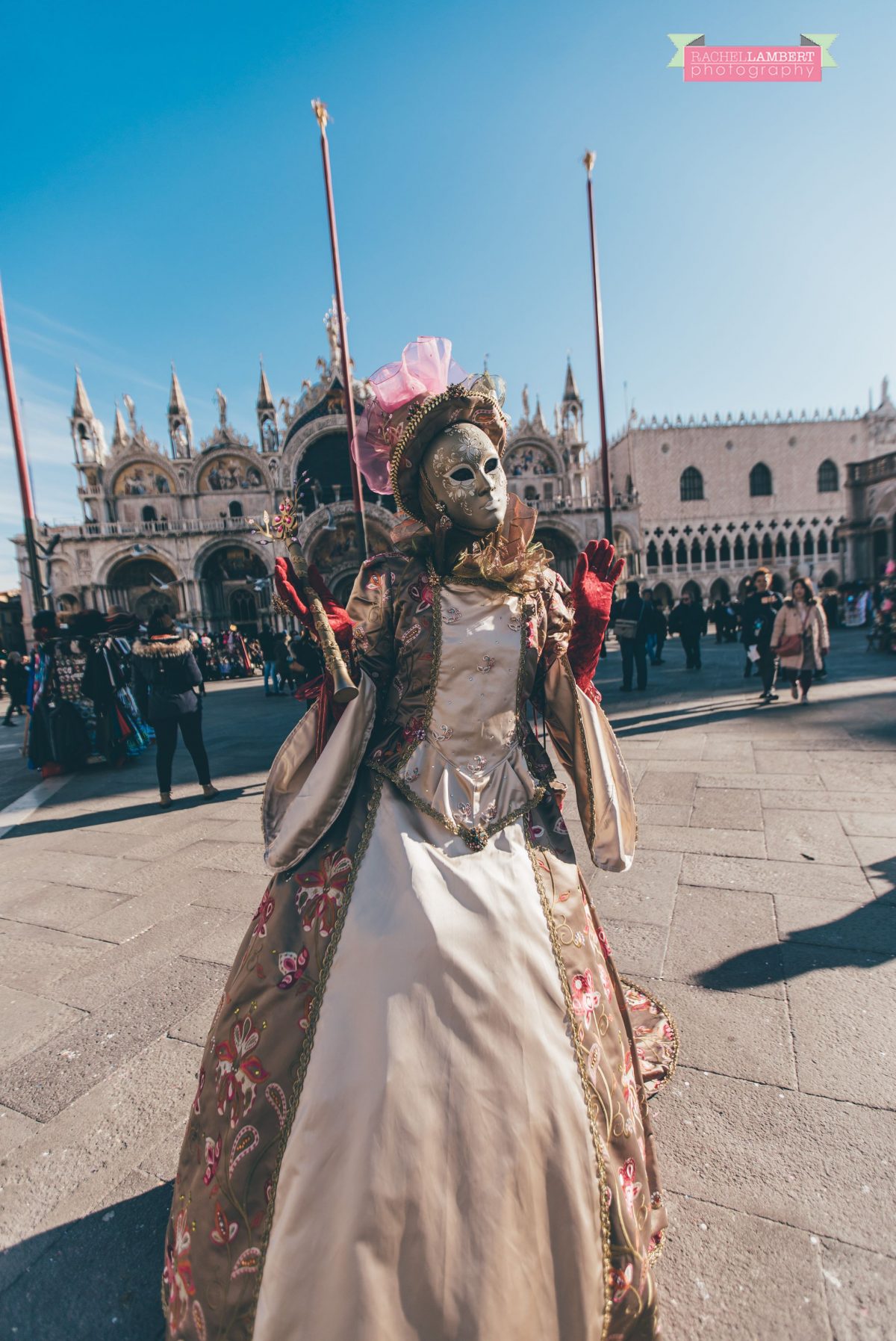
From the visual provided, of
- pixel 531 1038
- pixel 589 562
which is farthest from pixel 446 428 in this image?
pixel 531 1038

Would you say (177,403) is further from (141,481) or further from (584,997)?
(584,997)

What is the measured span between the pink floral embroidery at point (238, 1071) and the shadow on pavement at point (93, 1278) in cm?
56

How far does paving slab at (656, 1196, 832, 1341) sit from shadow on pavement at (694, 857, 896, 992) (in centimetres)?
93

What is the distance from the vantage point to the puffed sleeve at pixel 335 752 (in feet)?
4.92

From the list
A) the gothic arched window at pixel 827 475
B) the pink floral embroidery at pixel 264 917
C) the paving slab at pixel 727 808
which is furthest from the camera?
the gothic arched window at pixel 827 475

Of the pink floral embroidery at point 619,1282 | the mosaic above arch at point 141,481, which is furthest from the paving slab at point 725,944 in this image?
the mosaic above arch at point 141,481

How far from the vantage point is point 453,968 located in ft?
4.04

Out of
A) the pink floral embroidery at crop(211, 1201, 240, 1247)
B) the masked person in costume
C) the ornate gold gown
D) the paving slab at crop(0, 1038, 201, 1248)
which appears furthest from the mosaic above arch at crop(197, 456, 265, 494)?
the pink floral embroidery at crop(211, 1201, 240, 1247)

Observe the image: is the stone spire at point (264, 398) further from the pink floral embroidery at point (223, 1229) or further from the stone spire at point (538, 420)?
the pink floral embroidery at point (223, 1229)

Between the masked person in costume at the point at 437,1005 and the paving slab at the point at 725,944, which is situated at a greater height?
the masked person in costume at the point at 437,1005

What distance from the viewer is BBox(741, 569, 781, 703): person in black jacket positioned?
8211 mm

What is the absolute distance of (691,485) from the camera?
39.0m

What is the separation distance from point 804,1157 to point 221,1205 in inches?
57.1

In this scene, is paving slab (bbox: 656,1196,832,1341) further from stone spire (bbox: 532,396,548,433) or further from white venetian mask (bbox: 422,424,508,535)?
stone spire (bbox: 532,396,548,433)
